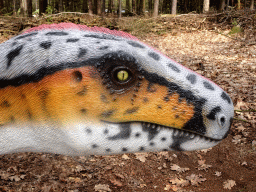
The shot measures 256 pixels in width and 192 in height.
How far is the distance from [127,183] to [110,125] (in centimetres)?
285

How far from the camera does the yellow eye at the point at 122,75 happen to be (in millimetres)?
1366

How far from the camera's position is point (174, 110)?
1.43 meters

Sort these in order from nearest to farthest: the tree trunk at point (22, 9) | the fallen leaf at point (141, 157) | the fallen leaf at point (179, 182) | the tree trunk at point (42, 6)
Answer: the fallen leaf at point (179, 182) → the fallen leaf at point (141, 157) → the tree trunk at point (22, 9) → the tree trunk at point (42, 6)

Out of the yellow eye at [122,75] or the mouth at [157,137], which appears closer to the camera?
the yellow eye at [122,75]

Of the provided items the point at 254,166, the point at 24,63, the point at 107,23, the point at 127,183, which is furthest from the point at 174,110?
the point at 107,23

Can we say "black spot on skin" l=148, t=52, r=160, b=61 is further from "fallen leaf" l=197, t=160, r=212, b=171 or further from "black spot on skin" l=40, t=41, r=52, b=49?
"fallen leaf" l=197, t=160, r=212, b=171

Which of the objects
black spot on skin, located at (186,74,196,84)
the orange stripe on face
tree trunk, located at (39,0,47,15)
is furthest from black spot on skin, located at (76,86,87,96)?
tree trunk, located at (39,0,47,15)

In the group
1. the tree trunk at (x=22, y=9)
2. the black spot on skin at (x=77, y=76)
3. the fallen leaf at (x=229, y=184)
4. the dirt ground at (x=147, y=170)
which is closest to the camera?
the black spot on skin at (x=77, y=76)

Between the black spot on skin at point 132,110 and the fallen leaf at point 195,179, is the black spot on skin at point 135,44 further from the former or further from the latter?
the fallen leaf at point 195,179

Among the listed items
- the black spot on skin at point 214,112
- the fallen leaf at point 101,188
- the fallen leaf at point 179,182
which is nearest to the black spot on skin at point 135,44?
the black spot on skin at point 214,112

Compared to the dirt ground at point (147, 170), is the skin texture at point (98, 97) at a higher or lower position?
higher

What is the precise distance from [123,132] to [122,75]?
0.33m

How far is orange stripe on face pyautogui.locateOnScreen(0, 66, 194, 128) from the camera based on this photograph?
1340 mm

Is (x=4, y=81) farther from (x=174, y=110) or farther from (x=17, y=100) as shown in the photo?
(x=174, y=110)
